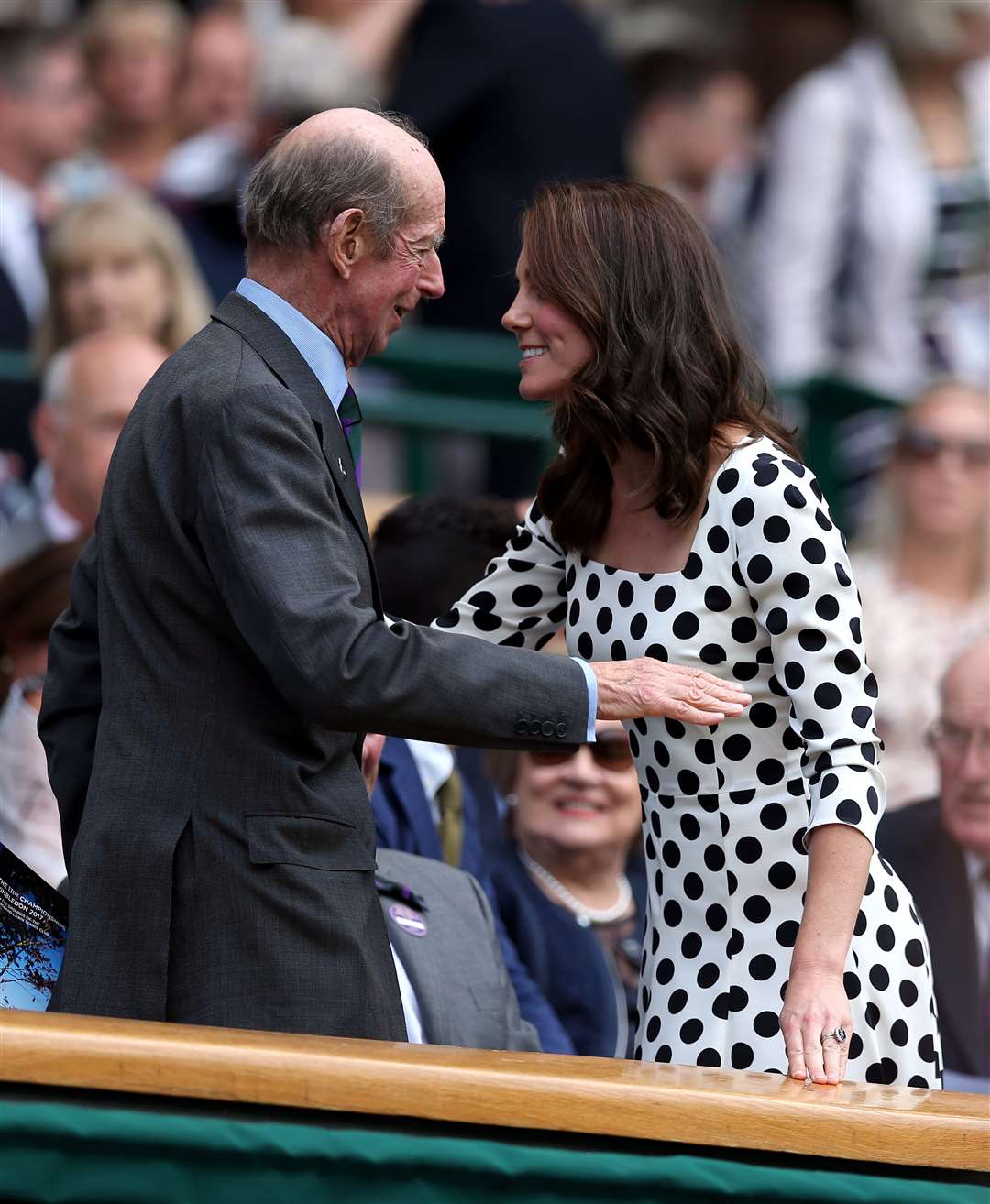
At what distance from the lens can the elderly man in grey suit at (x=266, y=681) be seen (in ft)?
7.68

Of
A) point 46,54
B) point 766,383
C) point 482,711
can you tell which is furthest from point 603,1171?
point 46,54

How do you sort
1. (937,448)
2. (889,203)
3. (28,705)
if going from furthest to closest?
(889,203) → (937,448) → (28,705)

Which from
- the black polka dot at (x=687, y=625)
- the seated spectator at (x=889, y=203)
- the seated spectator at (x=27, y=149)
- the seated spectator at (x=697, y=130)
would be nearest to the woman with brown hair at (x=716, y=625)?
the black polka dot at (x=687, y=625)

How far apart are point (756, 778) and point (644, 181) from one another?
3.55 meters

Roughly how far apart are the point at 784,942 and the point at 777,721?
29 centimetres

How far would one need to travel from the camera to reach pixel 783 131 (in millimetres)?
6742

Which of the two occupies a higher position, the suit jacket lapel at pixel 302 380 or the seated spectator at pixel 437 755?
the suit jacket lapel at pixel 302 380

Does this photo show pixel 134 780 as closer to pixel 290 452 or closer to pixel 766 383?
pixel 290 452

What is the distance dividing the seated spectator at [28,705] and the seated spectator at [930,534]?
2.11 metres

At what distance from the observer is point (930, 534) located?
5.45 metres

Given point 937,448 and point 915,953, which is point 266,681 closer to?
point 915,953

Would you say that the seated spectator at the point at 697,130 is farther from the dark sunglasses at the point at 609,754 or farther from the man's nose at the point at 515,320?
the man's nose at the point at 515,320

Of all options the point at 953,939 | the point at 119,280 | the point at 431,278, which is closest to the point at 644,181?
the point at 119,280

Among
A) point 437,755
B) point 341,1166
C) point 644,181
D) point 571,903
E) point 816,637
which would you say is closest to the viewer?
point 341,1166
